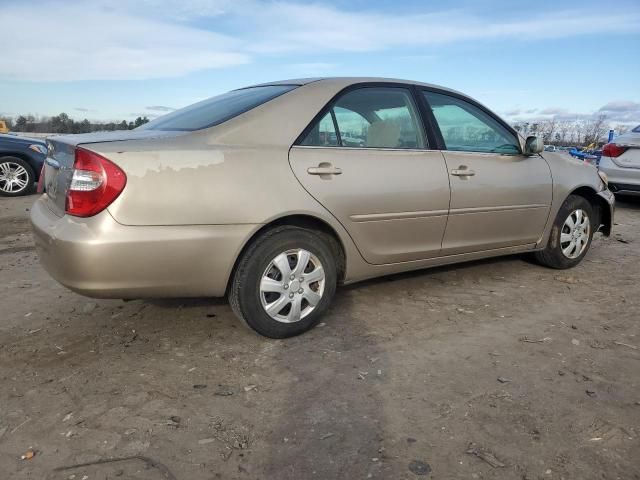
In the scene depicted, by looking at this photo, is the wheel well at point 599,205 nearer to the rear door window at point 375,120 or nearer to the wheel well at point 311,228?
the rear door window at point 375,120

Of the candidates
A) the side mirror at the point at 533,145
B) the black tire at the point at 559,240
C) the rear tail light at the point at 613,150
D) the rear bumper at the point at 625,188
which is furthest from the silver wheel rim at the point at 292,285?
the rear tail light at the point at 613,150

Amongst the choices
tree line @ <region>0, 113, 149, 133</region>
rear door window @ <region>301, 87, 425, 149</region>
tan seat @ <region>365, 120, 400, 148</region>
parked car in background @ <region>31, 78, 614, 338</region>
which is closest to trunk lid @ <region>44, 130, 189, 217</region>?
parked car in background @ <region>31, 78, 614, 338</region>

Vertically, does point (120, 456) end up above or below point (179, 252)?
below

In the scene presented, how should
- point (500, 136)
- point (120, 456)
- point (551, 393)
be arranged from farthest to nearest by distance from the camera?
point (500, 136) < point (551, 393) < point (120, 456)

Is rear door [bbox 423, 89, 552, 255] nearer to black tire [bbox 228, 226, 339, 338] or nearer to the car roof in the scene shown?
the car roof

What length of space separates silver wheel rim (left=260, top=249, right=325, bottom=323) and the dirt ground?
0.64 ft

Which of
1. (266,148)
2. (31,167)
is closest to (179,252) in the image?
(266,148)

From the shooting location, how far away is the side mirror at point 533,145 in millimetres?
4148

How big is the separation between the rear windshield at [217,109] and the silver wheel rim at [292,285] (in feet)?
3.01

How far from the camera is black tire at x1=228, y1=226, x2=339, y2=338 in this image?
9.50 ft

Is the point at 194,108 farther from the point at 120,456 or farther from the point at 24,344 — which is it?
the point at 120,456

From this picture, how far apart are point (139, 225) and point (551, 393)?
7.27ft

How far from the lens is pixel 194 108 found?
3637 millimetres

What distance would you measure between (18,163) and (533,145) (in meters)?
8.61
